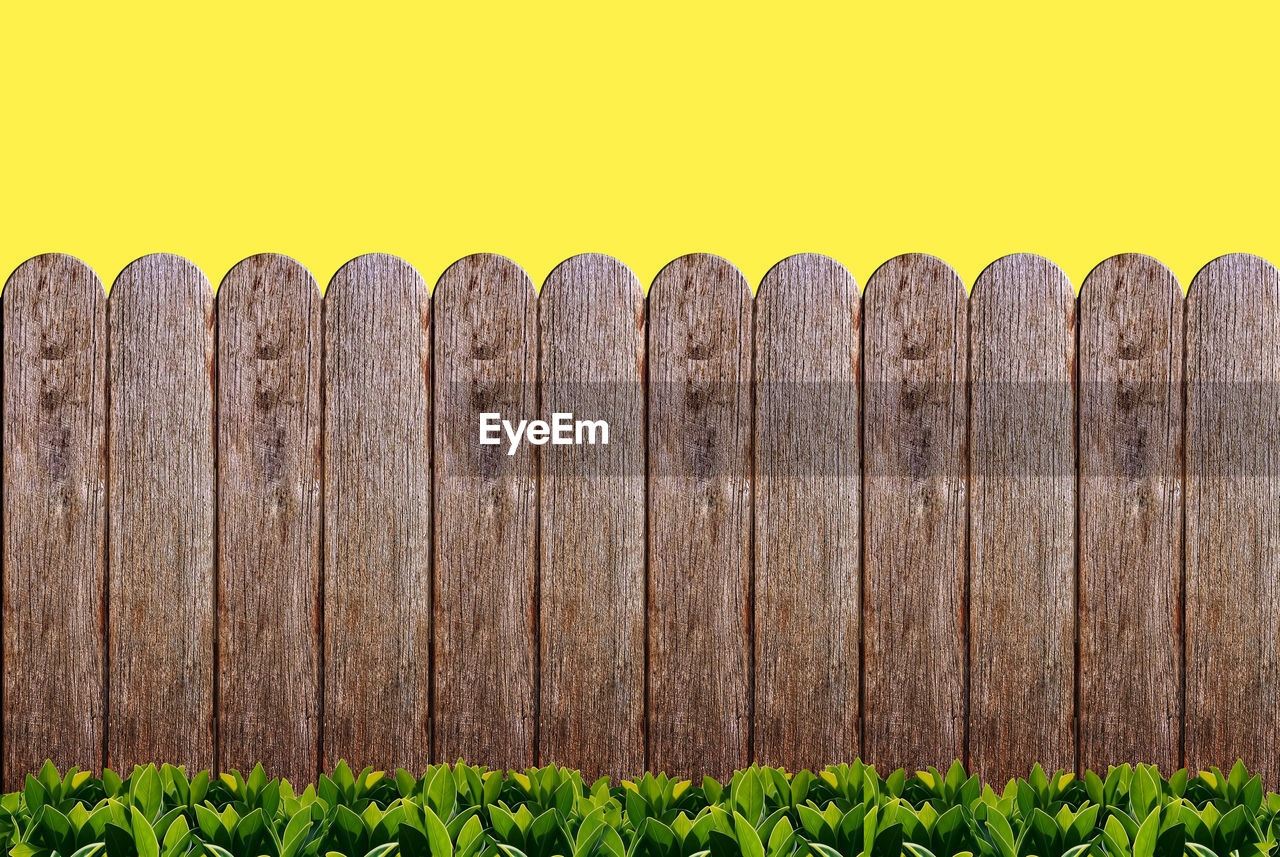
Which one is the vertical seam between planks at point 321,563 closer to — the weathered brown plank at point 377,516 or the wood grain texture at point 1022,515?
the weathered brown plank at point 377,516

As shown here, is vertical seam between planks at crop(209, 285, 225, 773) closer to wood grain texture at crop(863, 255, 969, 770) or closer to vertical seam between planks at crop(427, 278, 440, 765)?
vertical seam between planks at crop(427, 278, 440, 765)

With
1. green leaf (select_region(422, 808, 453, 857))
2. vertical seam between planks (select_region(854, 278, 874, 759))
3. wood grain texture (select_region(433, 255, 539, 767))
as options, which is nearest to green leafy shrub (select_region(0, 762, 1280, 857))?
green leaf (select_region(422, 808, 453, 857))

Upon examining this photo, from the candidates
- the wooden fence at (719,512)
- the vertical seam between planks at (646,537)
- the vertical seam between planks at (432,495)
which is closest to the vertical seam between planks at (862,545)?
the wooden fence at (719,512)

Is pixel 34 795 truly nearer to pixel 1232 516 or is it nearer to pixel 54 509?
pixel 54 509

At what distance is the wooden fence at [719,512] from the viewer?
3312 millimetres

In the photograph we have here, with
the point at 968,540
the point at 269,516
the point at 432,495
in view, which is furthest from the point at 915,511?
the point at 269,516

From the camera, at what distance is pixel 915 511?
3.31 m

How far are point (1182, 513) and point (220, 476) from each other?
2808 mm

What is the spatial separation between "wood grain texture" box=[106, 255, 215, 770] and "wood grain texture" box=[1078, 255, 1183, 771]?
257cm

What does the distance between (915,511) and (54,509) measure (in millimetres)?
2524

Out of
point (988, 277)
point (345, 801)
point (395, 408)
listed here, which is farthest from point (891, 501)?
point (345, 801)

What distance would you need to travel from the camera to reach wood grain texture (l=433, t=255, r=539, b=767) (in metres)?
3.33

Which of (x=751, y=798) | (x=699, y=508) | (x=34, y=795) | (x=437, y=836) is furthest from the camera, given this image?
(x=699, y=508)

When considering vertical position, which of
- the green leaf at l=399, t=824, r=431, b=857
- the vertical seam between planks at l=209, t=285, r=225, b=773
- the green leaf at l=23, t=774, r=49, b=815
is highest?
the vertical seam between planks at l=209, t=285, r=225, b=773
